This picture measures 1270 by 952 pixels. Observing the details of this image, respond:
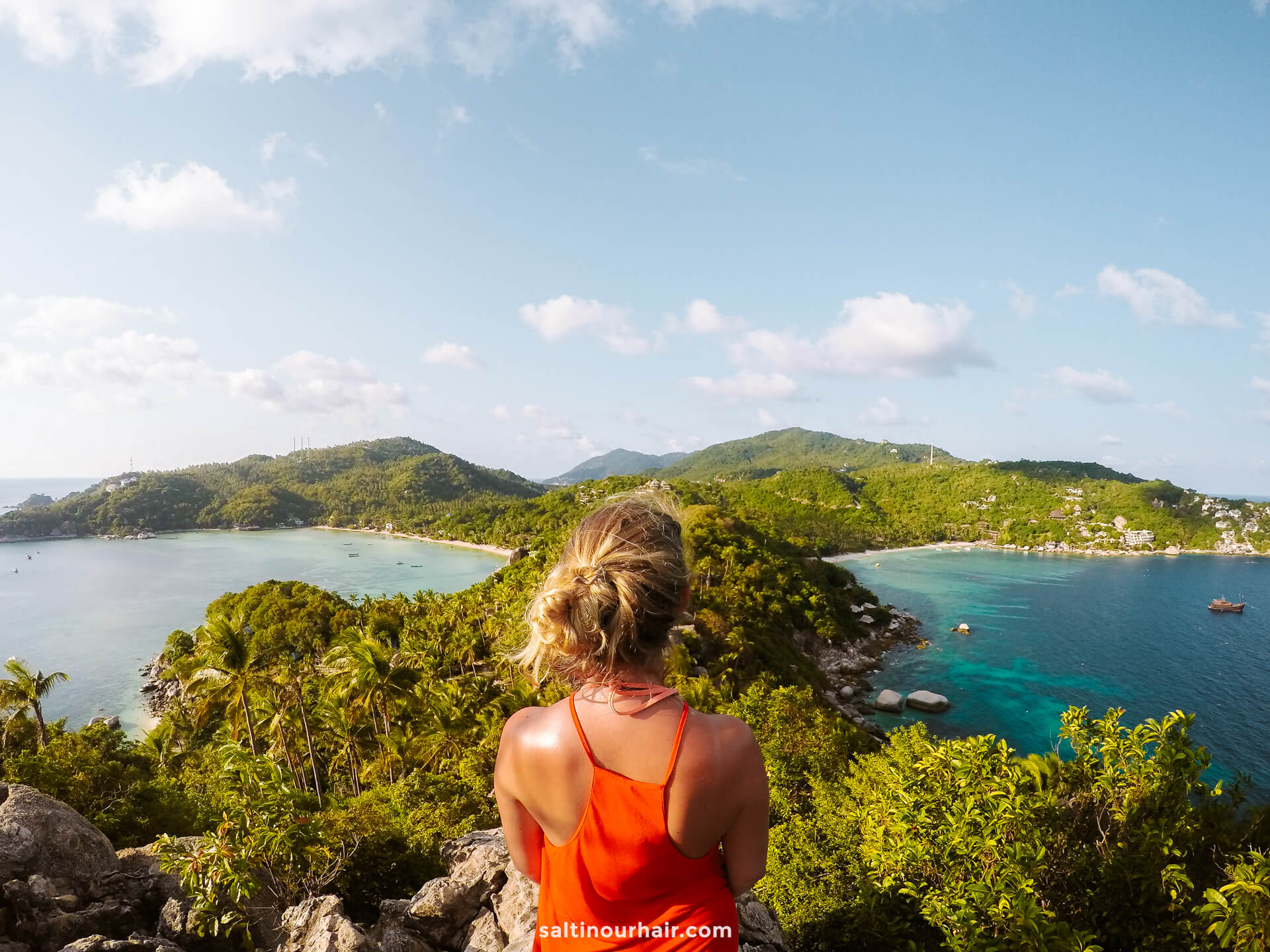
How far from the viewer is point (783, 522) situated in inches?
3499

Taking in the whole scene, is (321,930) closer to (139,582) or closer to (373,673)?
(373,673)

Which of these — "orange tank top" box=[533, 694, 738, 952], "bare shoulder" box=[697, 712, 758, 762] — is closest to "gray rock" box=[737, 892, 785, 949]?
"orange tank top" box=[533, 694, 738, 952]

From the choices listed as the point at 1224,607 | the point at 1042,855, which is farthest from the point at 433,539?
the point at 1042,855

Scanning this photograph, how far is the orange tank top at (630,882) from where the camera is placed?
155 centimetres

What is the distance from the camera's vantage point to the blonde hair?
1589 millimetres

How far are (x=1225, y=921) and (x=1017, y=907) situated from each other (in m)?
1.33

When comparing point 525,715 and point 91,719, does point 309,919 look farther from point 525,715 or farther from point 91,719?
point 91,719

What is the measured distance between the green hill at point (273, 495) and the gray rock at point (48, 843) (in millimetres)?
119837

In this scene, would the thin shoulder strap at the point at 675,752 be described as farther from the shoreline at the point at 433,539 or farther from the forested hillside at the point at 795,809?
the shoreline at the point at 433,539

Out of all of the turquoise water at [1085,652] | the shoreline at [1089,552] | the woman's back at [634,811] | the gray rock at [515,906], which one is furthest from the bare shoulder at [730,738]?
the shoreline at [1089,552]

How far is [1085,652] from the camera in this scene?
42938 mm

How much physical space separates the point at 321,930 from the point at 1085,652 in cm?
5307

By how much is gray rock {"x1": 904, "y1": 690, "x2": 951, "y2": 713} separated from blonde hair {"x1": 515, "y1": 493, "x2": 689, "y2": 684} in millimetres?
35074

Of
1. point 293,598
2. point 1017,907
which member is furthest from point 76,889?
point 293,598
